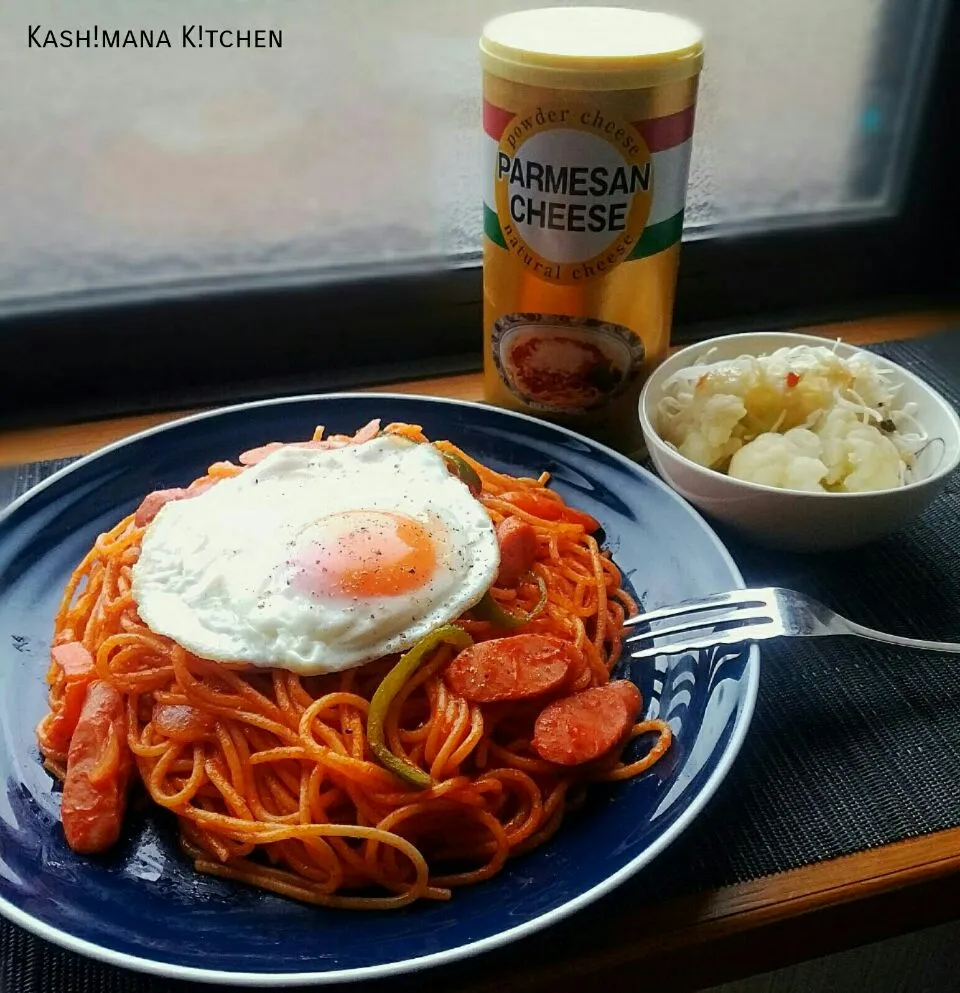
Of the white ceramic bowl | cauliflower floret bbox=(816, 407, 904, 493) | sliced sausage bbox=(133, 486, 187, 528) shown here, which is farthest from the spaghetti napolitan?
cauliflower floret bbox=(816, 407, 904, 493)

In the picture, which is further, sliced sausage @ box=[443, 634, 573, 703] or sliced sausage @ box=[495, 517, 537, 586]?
sliced sausage @ box=[495, 517, 537, 586]

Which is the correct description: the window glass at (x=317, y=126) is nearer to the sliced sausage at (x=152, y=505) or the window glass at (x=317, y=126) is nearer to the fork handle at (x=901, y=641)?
the sliced sausage at (x=152, y=505)

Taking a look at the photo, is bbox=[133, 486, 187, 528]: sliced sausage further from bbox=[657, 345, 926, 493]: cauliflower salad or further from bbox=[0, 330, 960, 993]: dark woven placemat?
bbox=[657, 345, 926, 493]: cauliflower salad

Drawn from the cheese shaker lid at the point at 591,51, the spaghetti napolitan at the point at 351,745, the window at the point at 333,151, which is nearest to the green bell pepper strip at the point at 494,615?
the spaghetti napolitan at the point at 351,745

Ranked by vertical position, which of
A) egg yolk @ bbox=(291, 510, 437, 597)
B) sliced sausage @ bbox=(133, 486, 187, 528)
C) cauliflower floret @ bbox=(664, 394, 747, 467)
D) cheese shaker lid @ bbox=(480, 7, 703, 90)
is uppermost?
cheese shaker lid @ bbox=(480, 7, 703, 90)

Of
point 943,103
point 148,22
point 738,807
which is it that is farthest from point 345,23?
point 738,807
